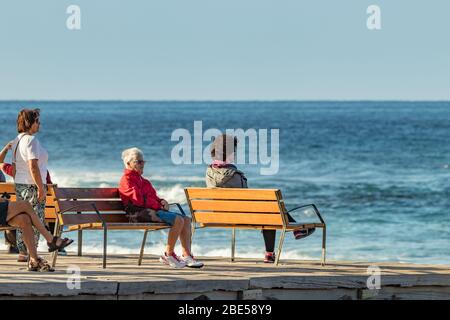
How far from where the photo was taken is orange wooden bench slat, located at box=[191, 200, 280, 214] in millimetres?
11156

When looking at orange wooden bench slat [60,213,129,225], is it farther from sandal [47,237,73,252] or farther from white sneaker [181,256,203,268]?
white sneaker [181,256,203,268]

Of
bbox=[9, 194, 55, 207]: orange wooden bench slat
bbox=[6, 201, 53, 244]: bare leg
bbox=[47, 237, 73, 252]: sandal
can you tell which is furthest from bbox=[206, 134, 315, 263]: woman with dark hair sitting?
bbox=[6, 201, 53, 244]: bare leg

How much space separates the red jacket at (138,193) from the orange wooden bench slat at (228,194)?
1.55 ft

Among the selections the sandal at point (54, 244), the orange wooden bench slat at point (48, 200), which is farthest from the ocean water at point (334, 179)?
the sandal at point (54, 244)

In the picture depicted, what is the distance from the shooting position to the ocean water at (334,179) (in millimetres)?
21250

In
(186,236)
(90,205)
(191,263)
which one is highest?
(90,205)

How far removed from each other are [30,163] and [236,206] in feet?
6.03

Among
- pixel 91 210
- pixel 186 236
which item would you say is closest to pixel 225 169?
pixel 186 236

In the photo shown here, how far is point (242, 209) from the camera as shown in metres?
11.3

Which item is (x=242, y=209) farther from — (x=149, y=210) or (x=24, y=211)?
(x=24, y=211)

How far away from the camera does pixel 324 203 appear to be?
29.8 metres
